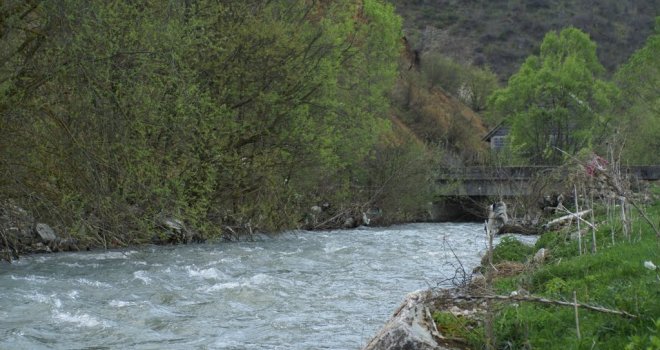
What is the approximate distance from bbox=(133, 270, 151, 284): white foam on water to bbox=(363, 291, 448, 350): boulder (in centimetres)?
779

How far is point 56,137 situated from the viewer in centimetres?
1523

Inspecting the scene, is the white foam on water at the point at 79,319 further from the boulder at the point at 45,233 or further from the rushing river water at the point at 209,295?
the boulder at the point at 45,233

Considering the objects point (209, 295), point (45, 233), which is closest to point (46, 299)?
point (209, 295)

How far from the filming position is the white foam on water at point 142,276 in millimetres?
14852

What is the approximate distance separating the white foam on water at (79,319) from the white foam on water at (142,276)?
348 centimetres

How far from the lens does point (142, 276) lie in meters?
15.4

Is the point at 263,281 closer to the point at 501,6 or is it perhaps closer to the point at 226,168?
the point at 226,168

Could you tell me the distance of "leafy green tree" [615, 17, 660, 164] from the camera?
47.1m

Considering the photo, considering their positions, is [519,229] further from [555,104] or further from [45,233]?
[555,104]

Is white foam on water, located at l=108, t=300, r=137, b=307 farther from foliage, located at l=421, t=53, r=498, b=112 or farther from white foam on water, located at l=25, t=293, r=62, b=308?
foliage, located at l=421, t=53, r=498, b=112

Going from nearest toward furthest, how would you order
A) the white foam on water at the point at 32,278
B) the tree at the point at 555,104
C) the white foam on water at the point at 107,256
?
the white foam on water at the point at 32,278 → the white foam on water at the point at 107,256 → the tree at the point at 555,104

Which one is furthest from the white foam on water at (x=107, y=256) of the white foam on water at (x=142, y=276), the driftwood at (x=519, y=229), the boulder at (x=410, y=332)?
the driftwood at (x=519, y=229)

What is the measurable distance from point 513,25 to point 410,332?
129 metres

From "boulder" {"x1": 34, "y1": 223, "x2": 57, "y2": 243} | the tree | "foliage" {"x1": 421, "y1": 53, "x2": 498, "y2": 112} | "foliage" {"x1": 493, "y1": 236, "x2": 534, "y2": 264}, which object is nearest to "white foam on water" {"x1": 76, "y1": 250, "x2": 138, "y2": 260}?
"boulder" {"x1": 34, "y1": 223, "x2": 57, "y2": 243}
